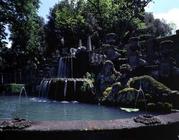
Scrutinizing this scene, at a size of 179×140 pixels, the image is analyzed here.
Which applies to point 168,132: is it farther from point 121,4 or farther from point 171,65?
point 121,4

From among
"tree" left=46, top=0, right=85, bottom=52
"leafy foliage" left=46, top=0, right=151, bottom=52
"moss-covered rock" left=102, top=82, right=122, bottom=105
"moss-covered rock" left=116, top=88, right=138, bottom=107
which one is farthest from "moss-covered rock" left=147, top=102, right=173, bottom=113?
"tree" left=46, top=0, right=85, bottom=52

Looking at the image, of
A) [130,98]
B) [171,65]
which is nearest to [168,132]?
[130,98]

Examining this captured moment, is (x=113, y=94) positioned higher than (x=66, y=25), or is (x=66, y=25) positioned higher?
(x=66, y=25)

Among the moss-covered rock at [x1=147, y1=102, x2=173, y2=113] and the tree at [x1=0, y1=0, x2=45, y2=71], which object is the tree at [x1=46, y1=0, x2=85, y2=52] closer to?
the tree at [x1=0, y1=0, x2=45, y2=71]

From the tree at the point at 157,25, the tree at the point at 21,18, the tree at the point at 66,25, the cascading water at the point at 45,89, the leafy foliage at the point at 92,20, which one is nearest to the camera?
the cascading water at the point at 45,89

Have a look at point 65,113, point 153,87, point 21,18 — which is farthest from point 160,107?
point 21,18

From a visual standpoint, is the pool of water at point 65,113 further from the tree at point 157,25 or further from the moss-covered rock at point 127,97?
the tree at point 157,25

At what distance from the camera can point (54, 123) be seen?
16.1 ft

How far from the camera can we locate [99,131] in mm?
4695

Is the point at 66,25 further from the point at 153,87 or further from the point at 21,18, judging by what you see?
the point at 153,87

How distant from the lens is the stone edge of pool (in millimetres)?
4621

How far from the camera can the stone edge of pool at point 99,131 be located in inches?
182

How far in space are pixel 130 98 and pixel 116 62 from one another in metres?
8.92

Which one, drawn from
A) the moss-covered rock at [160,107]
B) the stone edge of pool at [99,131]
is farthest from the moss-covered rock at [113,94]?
the stone edge of pool at [99,131]
